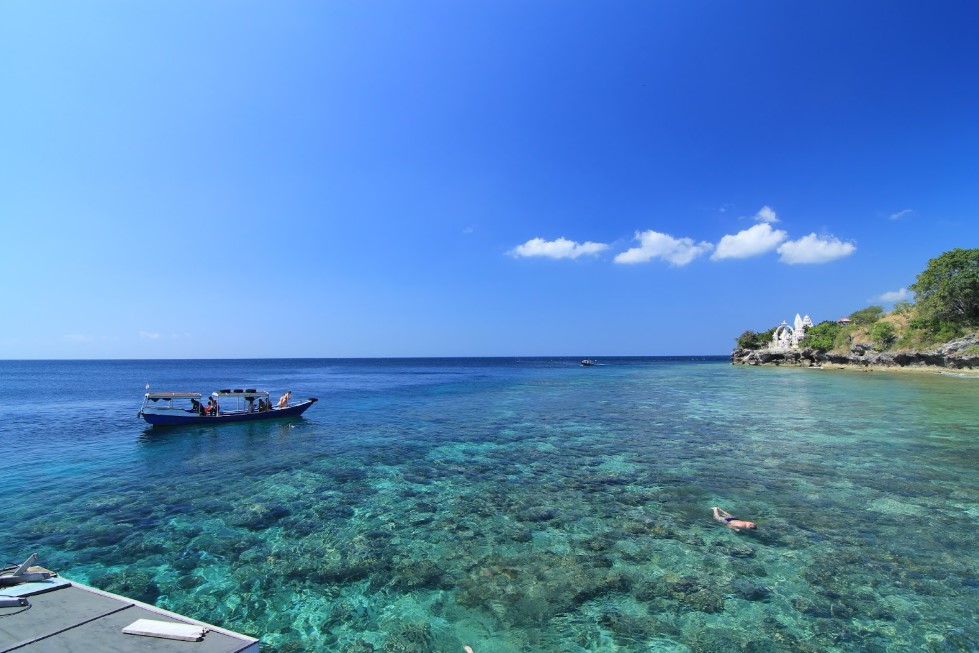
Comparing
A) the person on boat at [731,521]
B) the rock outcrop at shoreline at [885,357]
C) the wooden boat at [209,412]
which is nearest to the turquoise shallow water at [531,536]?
the person on boat at [731,521]

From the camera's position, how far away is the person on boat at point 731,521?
11312mm

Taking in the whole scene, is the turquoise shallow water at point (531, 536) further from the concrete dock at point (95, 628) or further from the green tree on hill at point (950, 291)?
the green tree on hill at point (950, 291)

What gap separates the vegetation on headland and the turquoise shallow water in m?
65.5

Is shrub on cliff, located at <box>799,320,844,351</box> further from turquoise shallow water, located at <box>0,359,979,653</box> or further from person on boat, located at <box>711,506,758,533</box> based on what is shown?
person on boat, located at <box>711,506,758,533</box>

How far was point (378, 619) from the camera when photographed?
789cm

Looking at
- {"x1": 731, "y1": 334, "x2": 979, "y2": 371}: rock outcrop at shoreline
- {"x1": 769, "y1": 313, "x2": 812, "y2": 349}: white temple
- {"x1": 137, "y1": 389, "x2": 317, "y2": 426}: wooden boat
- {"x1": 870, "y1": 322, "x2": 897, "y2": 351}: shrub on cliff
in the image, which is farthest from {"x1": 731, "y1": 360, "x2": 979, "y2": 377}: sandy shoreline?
{"x1": 137, "y1": 389, "x2": 317, "y2": 426}: wooden boat

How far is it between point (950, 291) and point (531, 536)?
92305 millimetres

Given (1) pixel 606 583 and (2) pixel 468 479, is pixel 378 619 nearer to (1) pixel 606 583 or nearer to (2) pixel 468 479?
(1) pixel 606 583

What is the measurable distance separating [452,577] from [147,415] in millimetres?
28389

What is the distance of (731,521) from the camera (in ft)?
38.0

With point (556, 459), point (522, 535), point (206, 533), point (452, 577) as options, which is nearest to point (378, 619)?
→ point (452, 577)

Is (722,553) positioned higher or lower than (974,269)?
lower

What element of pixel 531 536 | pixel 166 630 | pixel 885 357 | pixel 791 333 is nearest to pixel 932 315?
pixel 885 357

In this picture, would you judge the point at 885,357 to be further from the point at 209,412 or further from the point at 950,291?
the point at 209,412
